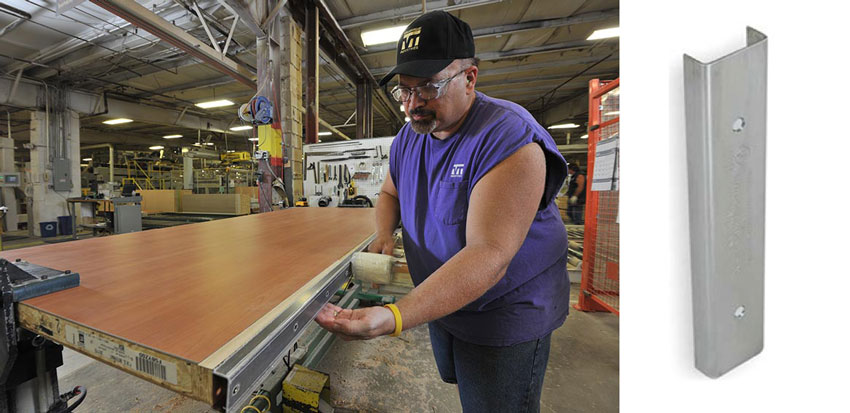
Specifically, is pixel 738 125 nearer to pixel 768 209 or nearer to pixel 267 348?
pixel 768 209

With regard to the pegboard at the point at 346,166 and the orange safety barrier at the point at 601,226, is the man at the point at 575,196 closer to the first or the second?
the orange safety barrier at the point at 601,226

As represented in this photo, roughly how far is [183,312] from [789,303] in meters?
0.89

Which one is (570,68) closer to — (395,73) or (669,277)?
(395,73)

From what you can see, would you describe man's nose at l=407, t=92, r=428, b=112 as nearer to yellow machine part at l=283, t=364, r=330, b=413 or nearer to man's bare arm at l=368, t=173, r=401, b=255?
man's bare arm at l=368, t=173, r=401, b=255

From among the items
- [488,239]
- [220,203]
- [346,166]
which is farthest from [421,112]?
[220,203]

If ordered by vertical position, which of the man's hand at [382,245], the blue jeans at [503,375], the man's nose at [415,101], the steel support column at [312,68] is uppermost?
the steel support column at [312,68]

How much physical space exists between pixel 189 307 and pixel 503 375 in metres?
0.89

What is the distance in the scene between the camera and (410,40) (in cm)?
95

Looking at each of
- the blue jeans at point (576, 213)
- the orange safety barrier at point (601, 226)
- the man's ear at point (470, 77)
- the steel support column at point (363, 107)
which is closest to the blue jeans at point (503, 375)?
the man's ear at point (470, 77)

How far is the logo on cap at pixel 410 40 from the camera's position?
93cm

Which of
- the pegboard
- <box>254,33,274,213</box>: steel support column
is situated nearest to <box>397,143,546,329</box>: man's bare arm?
the pegboard

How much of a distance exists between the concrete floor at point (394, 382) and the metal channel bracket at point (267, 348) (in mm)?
1395

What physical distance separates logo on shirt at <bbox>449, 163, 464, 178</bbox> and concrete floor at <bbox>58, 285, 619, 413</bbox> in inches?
62.5

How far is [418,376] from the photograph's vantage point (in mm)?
2088
